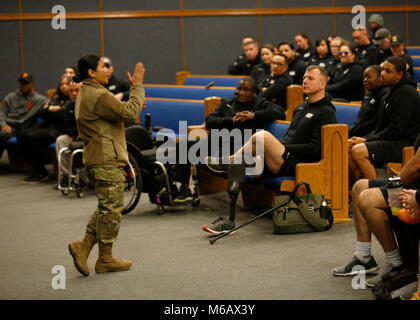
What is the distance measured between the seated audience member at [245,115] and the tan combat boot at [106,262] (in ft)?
5.13

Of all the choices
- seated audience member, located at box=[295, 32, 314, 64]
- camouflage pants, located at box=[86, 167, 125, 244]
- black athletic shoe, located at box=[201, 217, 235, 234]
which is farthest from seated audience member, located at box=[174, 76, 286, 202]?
seated audience member, located at box=[295, 32, 314, 64]

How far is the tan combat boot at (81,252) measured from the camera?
3711 millimetres

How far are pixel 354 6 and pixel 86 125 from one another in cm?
803

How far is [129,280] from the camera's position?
3668mm

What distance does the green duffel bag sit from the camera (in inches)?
178

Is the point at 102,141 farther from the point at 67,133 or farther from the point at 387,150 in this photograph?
the point at 67,133

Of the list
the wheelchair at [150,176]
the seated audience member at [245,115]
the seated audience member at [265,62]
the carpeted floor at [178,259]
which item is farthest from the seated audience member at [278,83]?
the wheelchair at [150,176]

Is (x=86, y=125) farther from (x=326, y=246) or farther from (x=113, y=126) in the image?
(x=326, y=246)

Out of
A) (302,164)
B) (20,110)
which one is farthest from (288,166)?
(20,110)

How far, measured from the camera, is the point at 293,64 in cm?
789

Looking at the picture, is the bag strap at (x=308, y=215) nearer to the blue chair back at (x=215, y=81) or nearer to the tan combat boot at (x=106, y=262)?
the tan combat boot at (x=106, y=262)

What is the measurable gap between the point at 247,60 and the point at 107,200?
5.99 meters

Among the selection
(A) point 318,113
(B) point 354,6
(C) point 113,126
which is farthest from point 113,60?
(C) point 113,126

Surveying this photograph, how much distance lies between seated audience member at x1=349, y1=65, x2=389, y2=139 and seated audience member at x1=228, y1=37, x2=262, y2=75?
3.73m
